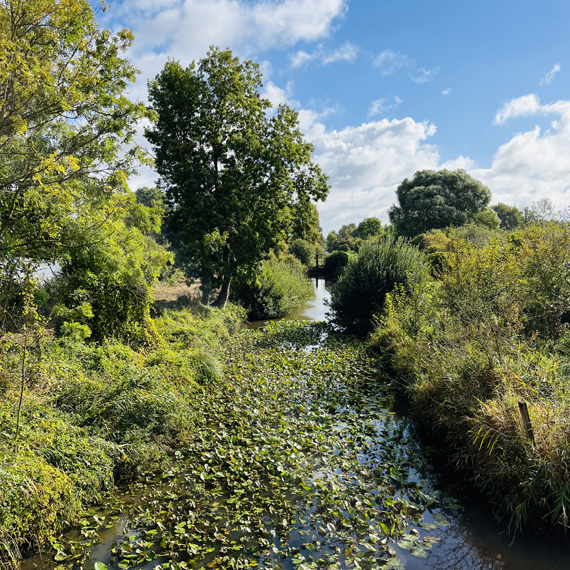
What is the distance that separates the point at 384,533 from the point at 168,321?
9.60 meters

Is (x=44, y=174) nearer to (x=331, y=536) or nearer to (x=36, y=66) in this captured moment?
(x=36, y=66)

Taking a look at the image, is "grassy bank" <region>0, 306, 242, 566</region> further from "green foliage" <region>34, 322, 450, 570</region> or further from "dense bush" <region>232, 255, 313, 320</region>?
"dense bush" <region>232, 255, 313, 320</region>

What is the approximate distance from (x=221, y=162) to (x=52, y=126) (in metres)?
10.6

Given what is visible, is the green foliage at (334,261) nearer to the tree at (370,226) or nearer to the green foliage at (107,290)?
the tree at (370,226)

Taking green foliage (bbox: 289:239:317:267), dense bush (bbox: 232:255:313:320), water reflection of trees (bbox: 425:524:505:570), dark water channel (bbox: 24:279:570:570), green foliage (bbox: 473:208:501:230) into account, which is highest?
green foliage (bbox: 473:208:501:230)

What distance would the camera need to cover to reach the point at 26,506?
13.6 ft

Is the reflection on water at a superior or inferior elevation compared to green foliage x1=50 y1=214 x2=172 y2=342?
inferior

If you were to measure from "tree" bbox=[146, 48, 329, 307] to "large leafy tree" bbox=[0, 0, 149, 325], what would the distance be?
781 cm

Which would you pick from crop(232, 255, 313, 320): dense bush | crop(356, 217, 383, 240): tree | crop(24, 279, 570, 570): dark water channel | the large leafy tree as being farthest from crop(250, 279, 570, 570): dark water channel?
crop(356, 217, 383, 240): tree

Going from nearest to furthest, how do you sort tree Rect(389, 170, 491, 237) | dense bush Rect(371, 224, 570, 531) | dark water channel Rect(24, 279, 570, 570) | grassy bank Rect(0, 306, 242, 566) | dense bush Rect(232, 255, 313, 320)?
grassy bank Rect(0, 306, 242, 566) → dark water channel Rect(24, 279, 570, 570) → dense bush Rect(371, 224, 570, 531) → dense bush Rect(232, 255, 313, 320) → tree Rect(389, 170, 491, 237)

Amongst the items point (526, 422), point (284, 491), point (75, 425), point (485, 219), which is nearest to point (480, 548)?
point (526, 422)

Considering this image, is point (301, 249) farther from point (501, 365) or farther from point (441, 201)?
point (501, 365)

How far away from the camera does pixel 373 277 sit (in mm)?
17969

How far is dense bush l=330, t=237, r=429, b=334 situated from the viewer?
1745 centimetres
